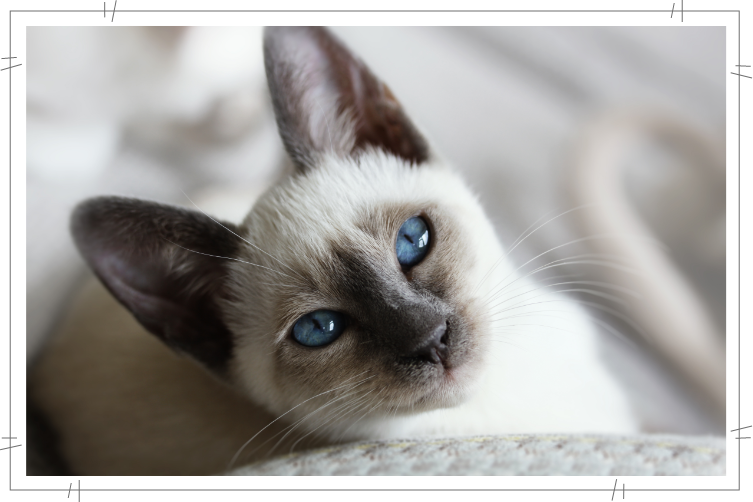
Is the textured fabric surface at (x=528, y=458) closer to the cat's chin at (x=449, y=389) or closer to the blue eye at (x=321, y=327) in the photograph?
the cat's chin at (x=449, y=389)

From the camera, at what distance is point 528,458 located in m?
0.73

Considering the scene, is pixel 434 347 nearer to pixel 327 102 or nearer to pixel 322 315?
pixel 322 315

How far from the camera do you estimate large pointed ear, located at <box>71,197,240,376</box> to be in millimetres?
833

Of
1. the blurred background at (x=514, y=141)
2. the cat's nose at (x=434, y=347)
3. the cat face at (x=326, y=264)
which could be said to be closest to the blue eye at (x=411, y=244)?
the cat face at (x=326, y=264)

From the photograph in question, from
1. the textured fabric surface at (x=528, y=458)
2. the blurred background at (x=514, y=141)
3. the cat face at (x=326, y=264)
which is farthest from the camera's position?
the blurred background at (x=514, y=141)

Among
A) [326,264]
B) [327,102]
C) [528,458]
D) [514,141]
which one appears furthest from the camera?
[514,141]

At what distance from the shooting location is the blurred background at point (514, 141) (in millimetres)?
1179

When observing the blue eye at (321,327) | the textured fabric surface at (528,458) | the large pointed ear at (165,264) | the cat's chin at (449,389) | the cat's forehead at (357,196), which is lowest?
the textured fabric surface at (528,458)

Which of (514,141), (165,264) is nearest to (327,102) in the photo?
(165,264)

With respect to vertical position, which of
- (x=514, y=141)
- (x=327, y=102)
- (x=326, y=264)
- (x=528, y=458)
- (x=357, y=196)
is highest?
(x=514, y=141)

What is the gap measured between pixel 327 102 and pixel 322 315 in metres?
0.42

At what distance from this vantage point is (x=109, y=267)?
0.85 meters

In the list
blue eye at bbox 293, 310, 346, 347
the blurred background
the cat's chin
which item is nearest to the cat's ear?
the blurred background

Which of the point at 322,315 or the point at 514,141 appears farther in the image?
the point at 514,141
